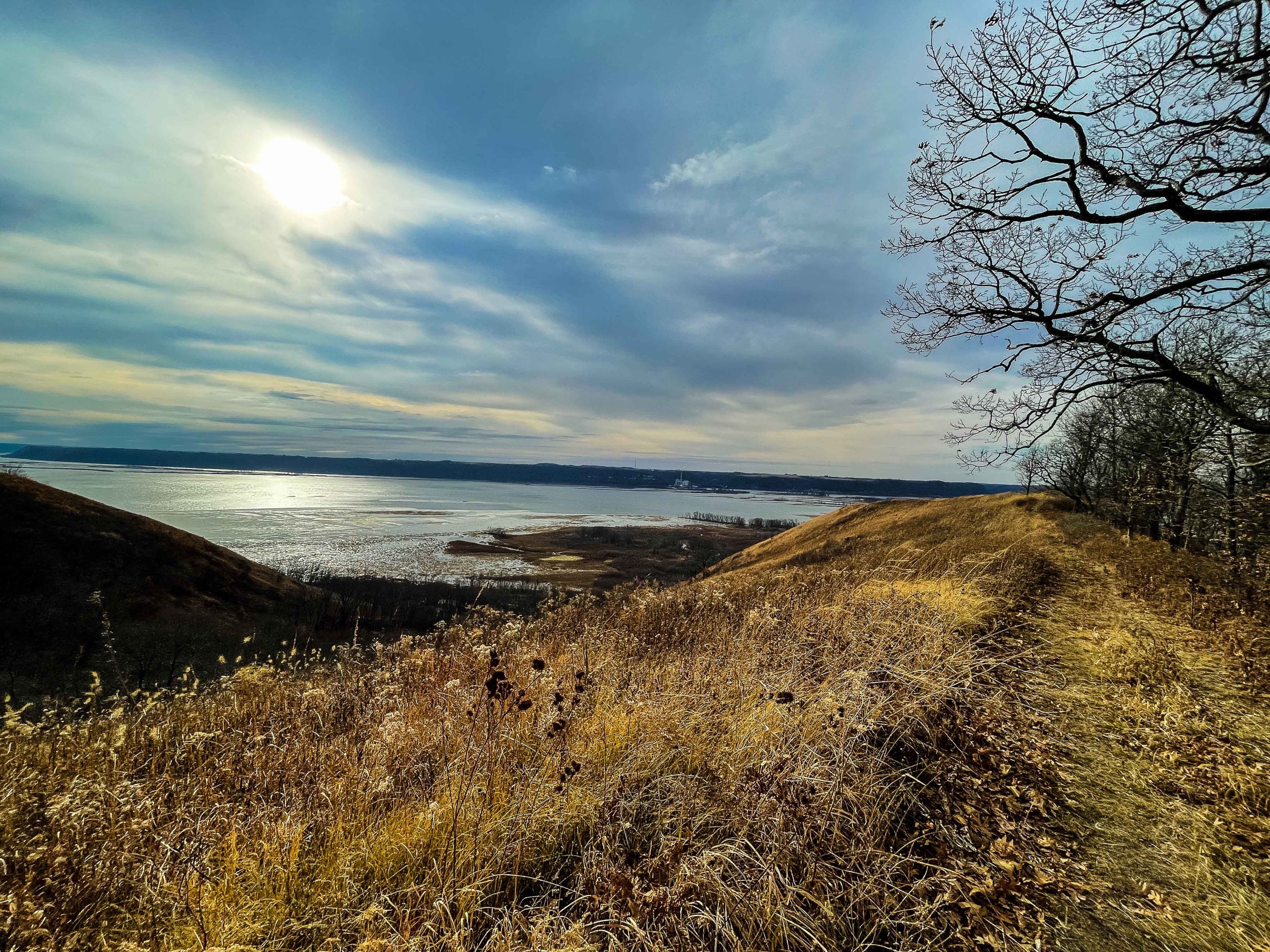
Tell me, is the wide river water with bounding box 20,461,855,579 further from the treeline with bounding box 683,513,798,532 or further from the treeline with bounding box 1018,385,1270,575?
the treeline with bounding box 1018,385,1270,575

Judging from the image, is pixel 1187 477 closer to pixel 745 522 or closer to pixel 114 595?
pixel 114 595

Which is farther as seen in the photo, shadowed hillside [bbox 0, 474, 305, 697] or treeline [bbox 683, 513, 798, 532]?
treeline [bbox 683, 513, 798, 532]

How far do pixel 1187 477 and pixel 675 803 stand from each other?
453 inches

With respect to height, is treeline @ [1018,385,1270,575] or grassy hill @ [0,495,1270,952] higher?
treeline @ [1018,385,1270,575]

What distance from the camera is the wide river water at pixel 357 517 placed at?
2557 inches

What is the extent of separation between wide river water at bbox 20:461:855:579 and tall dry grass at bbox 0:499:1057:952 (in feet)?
189

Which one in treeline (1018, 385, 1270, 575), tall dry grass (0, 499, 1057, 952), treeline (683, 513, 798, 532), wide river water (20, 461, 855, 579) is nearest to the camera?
tall dry grass (0, 499, 1057, 952)

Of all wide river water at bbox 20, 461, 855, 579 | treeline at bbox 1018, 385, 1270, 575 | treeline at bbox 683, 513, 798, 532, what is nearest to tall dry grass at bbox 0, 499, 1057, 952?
treeline at bbox 1018, 385, 1270, 575

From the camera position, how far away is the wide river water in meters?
64.9

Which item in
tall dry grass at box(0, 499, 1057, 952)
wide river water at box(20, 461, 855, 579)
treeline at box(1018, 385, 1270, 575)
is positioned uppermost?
treeline at box(1018, 385, 1270, 575)

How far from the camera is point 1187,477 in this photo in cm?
917

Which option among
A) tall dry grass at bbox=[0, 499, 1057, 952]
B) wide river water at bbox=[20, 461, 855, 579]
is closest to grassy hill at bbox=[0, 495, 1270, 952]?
tall dry grass at bbox=[0, 499, 1057, 952]

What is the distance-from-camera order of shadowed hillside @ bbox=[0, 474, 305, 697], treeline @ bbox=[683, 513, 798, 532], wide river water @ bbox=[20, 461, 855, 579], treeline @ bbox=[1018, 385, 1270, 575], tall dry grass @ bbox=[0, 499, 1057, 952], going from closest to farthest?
tall dry grass @ bbox=[0, 499, 1057, 952] < treeline @ bbox=[1018, 385, 1270, 575] < shadowed hillside @ bbox=[0, 474, 305, 697] < wide river water @ bbox=[20, 461, 855, 579] < treeline @ bbox=[683, 513, 798, 532]

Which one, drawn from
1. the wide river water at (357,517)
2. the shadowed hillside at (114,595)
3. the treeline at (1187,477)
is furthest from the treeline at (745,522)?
the shadowed hillside at (114,595)
